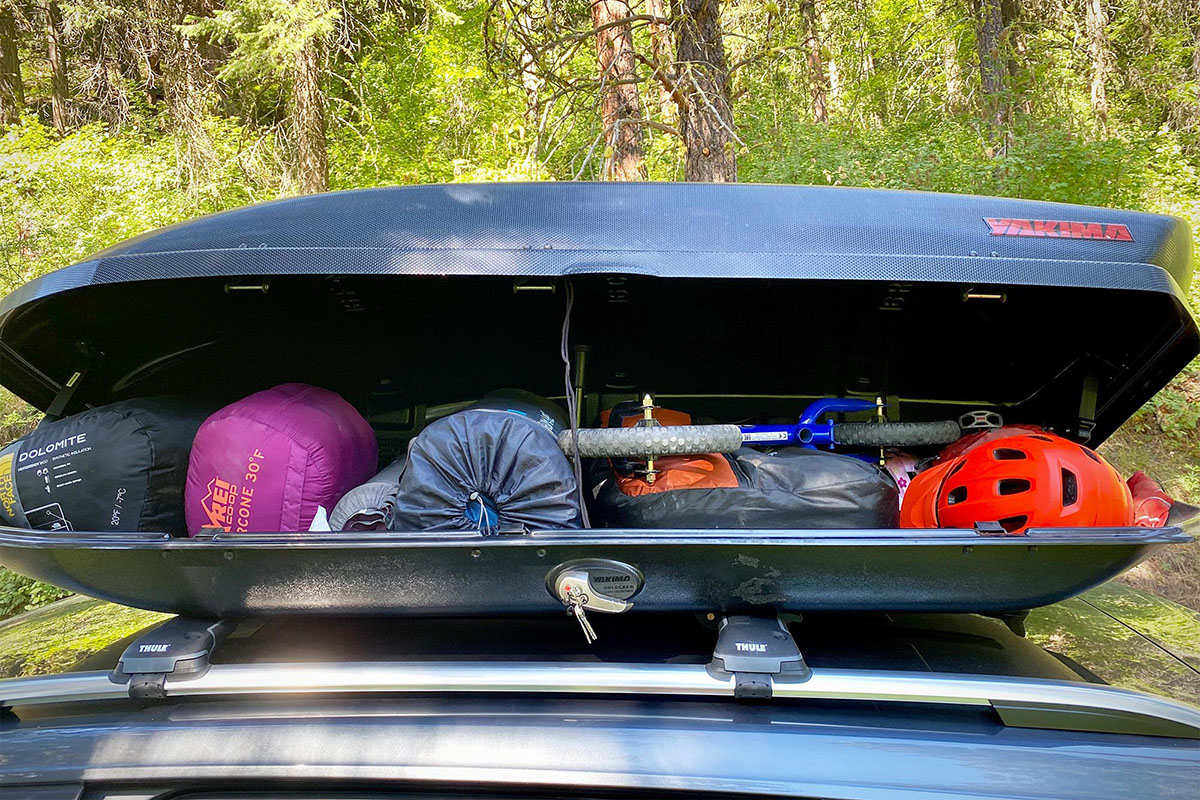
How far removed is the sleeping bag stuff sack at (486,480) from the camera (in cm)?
171

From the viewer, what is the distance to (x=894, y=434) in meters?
2.44

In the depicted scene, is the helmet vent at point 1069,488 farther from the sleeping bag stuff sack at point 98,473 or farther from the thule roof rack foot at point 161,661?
the sleeping bag stuff sack at point 98,473

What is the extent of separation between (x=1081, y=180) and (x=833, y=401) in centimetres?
664

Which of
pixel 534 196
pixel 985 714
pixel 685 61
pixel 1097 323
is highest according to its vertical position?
pixel 685 61

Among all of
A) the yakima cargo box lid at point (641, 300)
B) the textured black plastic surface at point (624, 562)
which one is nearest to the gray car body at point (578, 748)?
the textured black plastic surface at point (624, 562)

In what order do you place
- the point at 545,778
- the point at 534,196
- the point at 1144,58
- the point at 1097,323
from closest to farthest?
the point at 545,778 → the point at 534,196 → the point at 1097,323 → the point at 1144,58

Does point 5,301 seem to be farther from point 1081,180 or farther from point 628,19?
point 1081,180

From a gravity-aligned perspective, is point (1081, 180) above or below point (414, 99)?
below

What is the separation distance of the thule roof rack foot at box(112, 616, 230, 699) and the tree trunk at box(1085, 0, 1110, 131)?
12.8 metres

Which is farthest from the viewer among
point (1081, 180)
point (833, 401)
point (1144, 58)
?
point (1144, 58)

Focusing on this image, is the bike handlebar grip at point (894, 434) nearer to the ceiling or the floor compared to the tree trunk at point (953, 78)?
nearer to the floor

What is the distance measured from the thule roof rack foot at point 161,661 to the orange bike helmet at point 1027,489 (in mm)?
1690

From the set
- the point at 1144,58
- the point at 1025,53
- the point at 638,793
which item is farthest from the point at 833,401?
the point at 1144,58

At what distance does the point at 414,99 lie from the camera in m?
12.8
